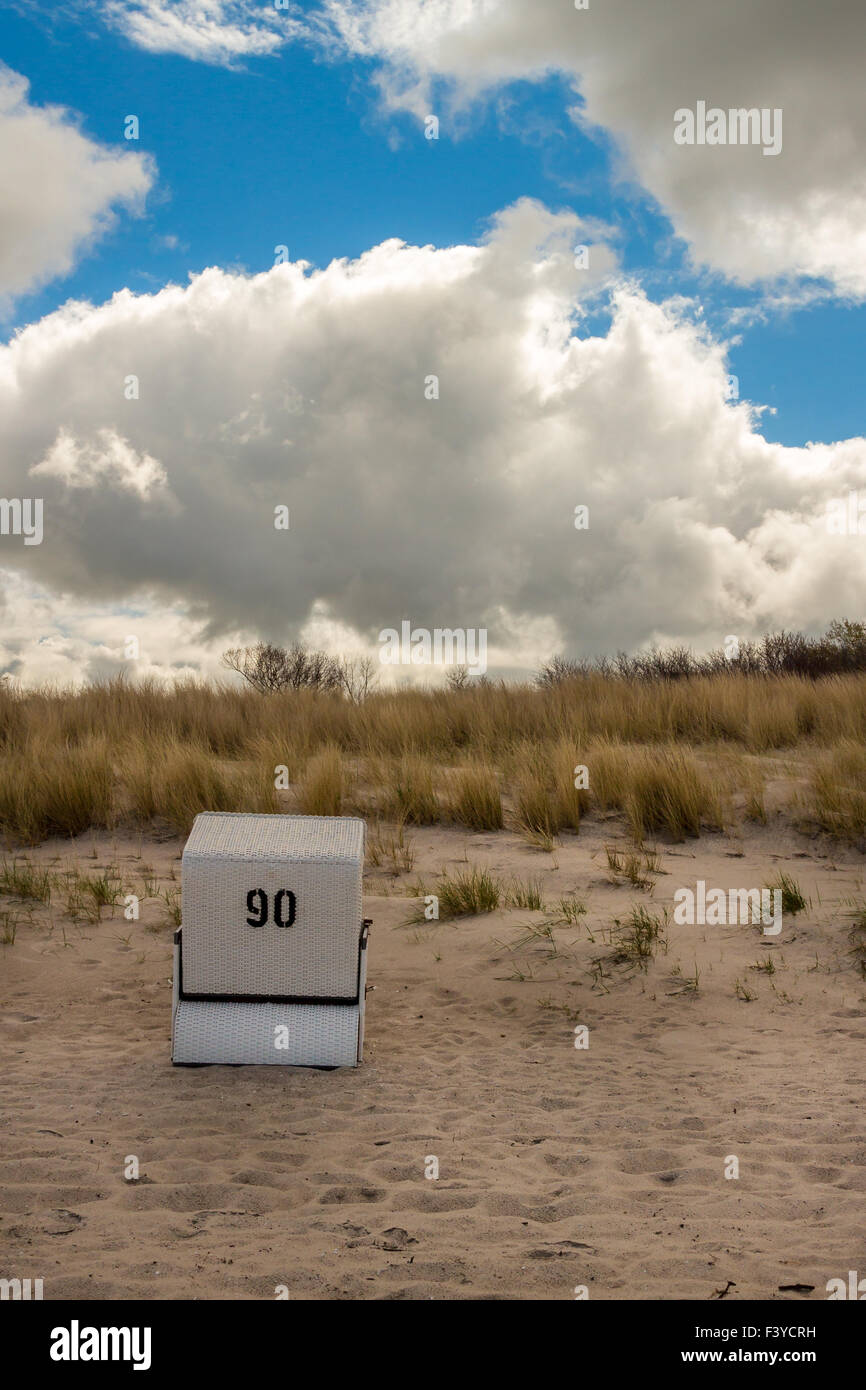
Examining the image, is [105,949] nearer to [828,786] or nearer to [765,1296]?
[765,1296]

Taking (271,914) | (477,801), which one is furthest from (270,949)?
(477,801)

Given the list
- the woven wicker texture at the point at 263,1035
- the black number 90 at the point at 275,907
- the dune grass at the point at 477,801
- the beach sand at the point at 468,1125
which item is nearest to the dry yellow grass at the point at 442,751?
the dune grass at the point at 477,801

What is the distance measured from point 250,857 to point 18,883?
3.78 m

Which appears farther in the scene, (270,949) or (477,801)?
(477,801)

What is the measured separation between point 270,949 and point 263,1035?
47 cm

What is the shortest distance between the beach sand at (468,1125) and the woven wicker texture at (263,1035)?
0.31 ft

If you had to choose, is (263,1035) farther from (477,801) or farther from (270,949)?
(477,801)

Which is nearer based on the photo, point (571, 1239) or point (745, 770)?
point (571, 1239)

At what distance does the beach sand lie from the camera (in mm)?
3383

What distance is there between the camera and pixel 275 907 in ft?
16.8

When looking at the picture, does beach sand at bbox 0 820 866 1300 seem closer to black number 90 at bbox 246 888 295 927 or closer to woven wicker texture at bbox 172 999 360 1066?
woven wicker texture at bbox 172 999 360 1066

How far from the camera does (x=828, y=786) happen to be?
9.32 metres

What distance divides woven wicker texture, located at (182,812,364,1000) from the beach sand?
48 cm
